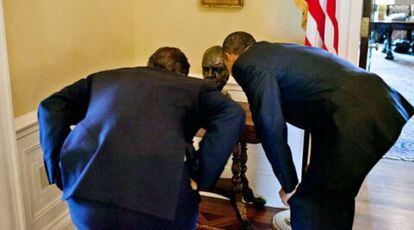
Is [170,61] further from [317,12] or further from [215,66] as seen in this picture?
[317,12]

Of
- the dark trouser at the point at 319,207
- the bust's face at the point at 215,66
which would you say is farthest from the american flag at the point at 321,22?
the dark trouser at the point at 319,207

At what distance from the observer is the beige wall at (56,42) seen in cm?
211

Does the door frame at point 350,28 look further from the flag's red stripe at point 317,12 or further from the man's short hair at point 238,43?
the man's short hair at point 238,43

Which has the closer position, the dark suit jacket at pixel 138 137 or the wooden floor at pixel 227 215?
the dark suit jacket at pixel 138 137

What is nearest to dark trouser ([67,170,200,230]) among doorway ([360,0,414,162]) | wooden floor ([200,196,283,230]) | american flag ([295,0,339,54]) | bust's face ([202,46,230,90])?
bust's face ([202,46,230,90])

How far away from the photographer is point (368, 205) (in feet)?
10.2

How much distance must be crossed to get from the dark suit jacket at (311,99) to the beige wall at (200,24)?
99 cm

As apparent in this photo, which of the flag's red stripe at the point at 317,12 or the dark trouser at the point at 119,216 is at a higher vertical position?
the flag's red stripe at the point at 317,12

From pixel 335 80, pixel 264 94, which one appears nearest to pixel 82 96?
pixel 264 94

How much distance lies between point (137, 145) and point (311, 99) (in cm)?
80

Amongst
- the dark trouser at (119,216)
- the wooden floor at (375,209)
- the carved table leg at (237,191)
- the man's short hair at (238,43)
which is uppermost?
the man's short hair at (238,43)

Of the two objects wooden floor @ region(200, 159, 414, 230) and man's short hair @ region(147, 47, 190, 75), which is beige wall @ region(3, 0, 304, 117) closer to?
man's short hair @ region(147, 47, 190, 75)

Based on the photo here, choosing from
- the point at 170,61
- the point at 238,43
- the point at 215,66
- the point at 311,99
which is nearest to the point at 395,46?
the point at 215,66

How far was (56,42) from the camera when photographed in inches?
93.5
